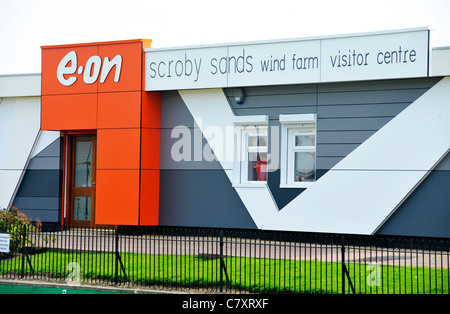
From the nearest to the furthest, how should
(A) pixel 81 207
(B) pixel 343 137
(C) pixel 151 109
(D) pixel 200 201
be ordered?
(B) pixel 343 137
(D) pixel 200 201
(C) pixel 151 109
(A) pixel 81 207

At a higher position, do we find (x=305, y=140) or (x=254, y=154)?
(x=305, y=140)

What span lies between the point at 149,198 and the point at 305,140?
15.4 ft

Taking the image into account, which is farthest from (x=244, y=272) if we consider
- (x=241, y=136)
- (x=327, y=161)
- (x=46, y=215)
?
(x=46, y=215)

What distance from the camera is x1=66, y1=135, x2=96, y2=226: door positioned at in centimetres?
2094

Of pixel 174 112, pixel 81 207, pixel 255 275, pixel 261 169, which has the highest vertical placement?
pixel 174 112

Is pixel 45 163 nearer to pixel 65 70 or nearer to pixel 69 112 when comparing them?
pixel 69 112

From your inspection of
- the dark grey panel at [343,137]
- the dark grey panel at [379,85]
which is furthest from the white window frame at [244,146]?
the dark grey panel at [379,85]

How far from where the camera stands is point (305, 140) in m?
18.4

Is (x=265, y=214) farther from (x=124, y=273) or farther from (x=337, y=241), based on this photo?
(x=124, y=273)

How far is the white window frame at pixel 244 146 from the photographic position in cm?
1873

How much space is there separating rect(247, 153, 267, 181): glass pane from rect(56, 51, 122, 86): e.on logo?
14.7 ft

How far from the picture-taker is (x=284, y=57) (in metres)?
17.9
